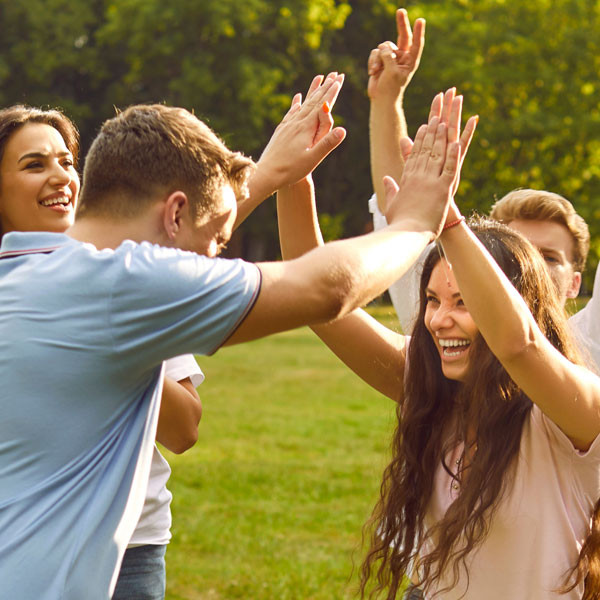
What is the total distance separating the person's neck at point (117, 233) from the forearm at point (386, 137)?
→ 1.38m

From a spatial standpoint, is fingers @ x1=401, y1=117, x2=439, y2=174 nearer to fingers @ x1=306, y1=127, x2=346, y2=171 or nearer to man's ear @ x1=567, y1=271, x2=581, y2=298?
fingers @ x1=306, y1=127, x2=346, y2=171

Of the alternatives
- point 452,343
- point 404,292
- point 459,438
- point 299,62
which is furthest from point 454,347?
point 299,62

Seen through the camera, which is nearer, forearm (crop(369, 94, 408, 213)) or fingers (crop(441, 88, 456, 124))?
fingers (crop(441, 88, 456, 124))

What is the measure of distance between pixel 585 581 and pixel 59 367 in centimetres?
157

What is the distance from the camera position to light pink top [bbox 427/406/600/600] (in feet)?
9.00

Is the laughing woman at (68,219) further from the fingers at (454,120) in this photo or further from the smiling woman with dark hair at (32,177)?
the fingers at (454,120)

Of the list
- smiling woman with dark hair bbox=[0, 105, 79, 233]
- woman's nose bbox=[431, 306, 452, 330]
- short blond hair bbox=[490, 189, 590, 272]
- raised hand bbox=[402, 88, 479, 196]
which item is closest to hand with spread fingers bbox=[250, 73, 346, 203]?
raised hand bbox=[402, 88, 479, 196]

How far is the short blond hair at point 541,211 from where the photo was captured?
4.13 m

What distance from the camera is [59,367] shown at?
6.93ft

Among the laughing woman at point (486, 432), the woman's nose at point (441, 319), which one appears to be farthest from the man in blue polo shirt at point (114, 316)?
Answer: the woman's nose at point (441, 319)

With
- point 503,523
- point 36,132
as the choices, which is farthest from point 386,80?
point 503,523

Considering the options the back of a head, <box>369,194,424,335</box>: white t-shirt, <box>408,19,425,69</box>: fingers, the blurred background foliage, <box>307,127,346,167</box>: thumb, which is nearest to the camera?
the back of a head

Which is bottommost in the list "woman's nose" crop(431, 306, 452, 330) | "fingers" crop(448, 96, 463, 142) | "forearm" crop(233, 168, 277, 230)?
"woman's nose" crop(431, 306, 452, 330)

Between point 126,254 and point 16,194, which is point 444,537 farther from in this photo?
point 16,194
